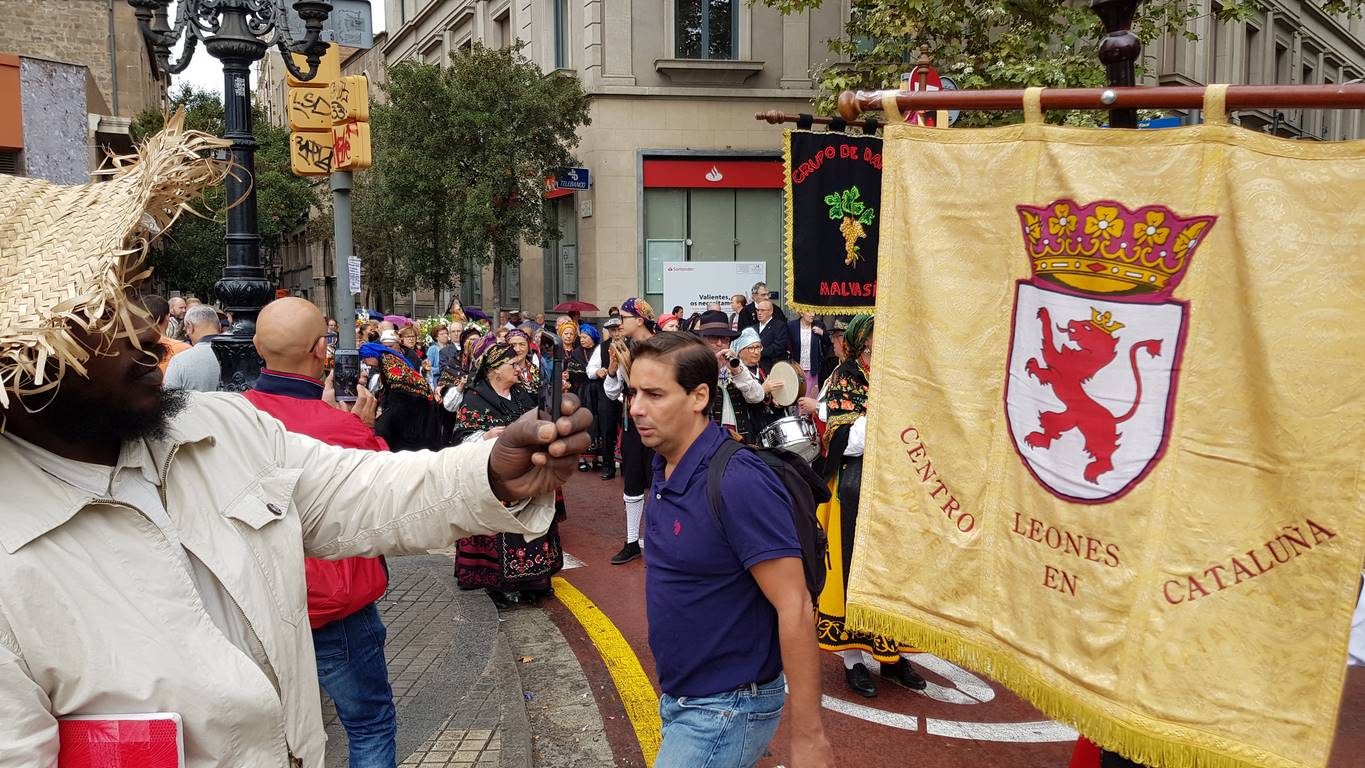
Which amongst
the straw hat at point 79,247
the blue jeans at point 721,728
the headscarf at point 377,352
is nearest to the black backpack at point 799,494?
the blue jeans at point 721,728

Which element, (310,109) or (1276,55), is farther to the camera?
(1276,55)

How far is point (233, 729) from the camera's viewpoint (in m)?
1.65

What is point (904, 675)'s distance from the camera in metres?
5.01

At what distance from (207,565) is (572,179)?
1979cm

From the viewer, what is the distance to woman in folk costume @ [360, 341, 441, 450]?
773 cm

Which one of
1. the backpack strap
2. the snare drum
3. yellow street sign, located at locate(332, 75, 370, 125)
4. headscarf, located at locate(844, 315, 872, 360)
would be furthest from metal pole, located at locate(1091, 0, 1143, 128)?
yellow street sign, located at locate(332, 75, 370, 125)

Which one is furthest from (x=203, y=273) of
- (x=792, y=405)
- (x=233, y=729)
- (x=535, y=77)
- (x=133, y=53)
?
(x=233, y=729)

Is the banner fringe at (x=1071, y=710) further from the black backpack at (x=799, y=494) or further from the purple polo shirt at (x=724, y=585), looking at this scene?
the purple polo shirt at (x=724, y=585)

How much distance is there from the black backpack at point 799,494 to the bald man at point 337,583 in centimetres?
153

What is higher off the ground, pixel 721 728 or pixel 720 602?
pixel 720 602

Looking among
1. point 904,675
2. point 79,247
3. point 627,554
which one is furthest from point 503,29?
point 79,247

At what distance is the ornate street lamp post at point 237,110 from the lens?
19.6 feet

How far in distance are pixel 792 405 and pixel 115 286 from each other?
230 inches

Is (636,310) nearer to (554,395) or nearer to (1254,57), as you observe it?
(554,395)
